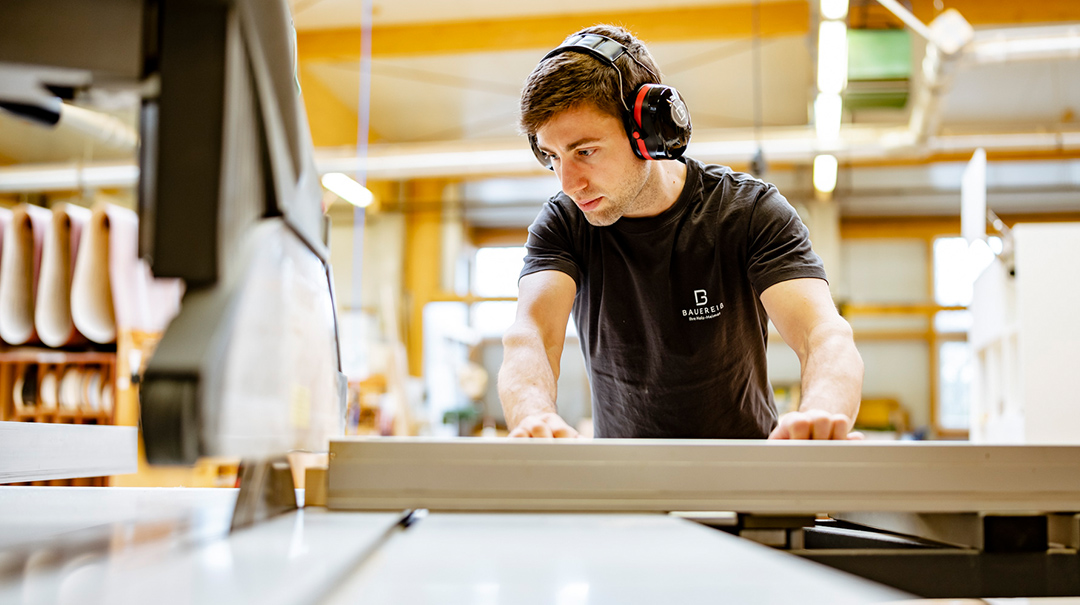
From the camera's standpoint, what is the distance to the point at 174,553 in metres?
0.53

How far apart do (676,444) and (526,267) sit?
1.02 m

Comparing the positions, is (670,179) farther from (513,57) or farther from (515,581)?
(513,57)

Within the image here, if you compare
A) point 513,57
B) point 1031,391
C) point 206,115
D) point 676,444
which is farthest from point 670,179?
point 513,57

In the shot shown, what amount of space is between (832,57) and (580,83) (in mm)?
3904

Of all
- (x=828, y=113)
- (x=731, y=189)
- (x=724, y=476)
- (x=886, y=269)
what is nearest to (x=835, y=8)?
(x=828, y=113)

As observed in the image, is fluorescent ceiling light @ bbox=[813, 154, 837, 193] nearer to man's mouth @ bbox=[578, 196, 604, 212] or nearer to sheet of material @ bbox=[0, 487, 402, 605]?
man's mouth @ bbox=[578, 196, 604, 212]

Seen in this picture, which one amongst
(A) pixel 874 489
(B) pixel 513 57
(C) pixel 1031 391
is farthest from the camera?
(B) pixel 513 57

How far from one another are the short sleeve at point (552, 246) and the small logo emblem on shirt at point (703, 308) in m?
0.26

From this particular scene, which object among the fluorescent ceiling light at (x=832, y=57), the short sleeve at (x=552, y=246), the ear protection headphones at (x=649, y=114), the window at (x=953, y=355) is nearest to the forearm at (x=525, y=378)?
the short sleeve at (x=552, y=246)

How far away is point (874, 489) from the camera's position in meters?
0.68

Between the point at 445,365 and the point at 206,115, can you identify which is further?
the point at 445,365

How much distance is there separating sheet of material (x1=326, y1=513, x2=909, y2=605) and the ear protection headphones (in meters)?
0.91

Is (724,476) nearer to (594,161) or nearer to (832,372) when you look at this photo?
(832,372)

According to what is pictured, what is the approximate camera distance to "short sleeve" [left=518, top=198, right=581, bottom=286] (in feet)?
5.40
